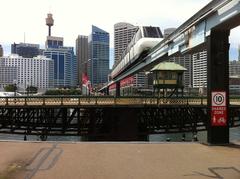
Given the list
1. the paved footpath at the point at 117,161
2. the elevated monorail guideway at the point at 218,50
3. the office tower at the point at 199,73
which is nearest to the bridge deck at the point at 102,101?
the elevated monorail guideway at the point at 218,50

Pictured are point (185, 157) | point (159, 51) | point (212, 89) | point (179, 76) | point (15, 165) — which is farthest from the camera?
point (179, 76)

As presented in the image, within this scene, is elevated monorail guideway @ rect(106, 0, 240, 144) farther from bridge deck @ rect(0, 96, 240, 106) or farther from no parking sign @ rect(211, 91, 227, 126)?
bridge deck @ rect(0, 96, 240, 106)

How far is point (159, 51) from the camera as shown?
3088cm

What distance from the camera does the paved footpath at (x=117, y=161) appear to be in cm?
923

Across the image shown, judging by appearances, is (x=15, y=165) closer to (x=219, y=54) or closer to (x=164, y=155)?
(x=164, y=155)

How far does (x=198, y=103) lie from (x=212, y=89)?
75.0 feet

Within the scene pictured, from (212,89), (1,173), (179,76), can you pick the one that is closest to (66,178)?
(1,173)

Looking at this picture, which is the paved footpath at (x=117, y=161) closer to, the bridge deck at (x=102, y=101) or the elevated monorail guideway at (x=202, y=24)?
the elevated monorail guideway at (x=202, y=24)

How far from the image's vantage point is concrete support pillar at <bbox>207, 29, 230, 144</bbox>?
14.5 meters

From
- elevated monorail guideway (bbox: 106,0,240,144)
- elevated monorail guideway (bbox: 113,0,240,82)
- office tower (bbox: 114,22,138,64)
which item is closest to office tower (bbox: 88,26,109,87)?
office tower (bbox: 114,22,138,64)

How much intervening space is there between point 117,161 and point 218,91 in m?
5.96

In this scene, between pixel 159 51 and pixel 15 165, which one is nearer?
pixel 15 165

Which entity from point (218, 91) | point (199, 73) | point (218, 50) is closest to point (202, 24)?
point (218, 50)

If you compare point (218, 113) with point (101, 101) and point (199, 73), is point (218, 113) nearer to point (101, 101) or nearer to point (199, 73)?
point (101, 101)
